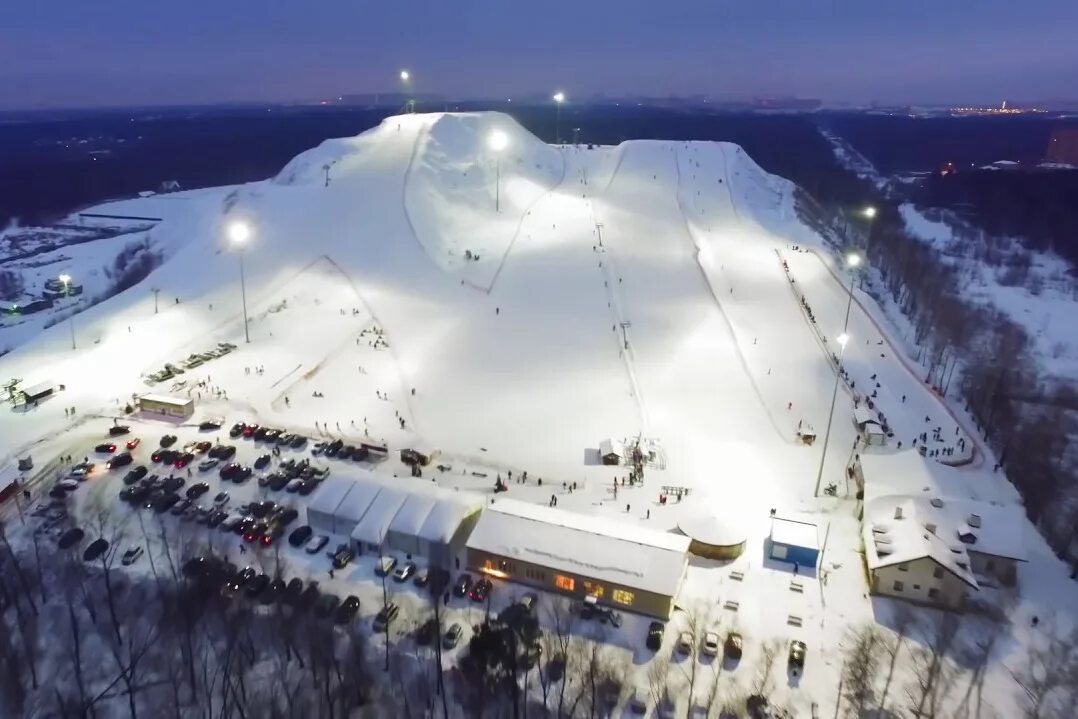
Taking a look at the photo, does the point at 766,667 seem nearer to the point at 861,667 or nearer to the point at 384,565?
the point at 861,667

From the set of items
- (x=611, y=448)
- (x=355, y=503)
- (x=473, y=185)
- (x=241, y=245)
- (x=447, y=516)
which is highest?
(x=473, y=185)

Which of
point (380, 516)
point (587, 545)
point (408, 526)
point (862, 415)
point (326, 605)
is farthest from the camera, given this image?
point (862, 415)

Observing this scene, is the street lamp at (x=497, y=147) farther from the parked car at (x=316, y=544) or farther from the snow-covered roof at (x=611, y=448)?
the parked car at (x=316, y=544)

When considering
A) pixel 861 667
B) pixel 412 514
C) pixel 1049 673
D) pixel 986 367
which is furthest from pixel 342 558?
pixel 986 367

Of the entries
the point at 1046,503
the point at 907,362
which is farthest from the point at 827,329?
the point at 1046,503

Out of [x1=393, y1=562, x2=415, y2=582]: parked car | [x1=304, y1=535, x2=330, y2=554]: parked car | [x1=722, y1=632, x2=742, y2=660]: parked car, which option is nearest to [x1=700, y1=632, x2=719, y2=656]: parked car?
[x1=722, y1=632, x2=742, y2=660]: parked car

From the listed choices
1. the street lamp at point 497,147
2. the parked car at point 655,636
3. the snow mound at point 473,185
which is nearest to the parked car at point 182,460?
the parked car at point 655,636
